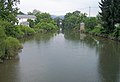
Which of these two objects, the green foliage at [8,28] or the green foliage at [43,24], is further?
the green foliage at [43,24]

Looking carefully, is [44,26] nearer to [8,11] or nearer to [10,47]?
[8,11]

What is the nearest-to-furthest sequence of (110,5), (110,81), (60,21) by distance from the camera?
1. (110,81)
2. (110,5)
3. (60,21)

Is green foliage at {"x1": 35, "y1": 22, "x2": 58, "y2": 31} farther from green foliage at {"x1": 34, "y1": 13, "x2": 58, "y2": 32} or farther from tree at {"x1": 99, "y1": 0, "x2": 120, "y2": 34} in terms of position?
tree at {"x1": 99, "y1": 0, "x2": 120, "y2": 34}

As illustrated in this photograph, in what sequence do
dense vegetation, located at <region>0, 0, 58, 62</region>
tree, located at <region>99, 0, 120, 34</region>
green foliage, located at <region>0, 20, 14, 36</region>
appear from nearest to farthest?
1. dense vegetation, located at <region>0, 0, 58, 62</region>
2. green foliage, located at <region>0, 20, 14, 36</region>
3. tree, located at <region>99, 0, 120, 34</region>

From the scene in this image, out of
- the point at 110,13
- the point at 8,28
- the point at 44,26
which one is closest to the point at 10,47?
the point at 8,28

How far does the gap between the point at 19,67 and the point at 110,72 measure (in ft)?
20.5

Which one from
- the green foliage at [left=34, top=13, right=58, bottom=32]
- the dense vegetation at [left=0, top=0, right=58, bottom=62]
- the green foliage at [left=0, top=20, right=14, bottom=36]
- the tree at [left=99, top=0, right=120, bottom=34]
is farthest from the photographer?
the green foliage at [left=34, top=13, right=58, bottom=32]

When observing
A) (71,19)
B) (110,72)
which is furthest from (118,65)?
(71,19)

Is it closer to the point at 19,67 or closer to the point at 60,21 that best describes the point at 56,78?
the point at 19,67

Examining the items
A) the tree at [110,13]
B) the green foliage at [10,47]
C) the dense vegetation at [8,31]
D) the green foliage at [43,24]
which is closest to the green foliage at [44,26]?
the green foliage at [43,24]

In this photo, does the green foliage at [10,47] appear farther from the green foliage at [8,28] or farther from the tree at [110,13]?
the tree at [110,13]

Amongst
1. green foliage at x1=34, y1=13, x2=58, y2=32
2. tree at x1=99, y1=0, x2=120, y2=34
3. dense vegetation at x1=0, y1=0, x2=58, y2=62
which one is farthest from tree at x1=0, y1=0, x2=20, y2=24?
green foliage at x1=34, y1=13, x2=58, y2=32

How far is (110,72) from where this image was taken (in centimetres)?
1681

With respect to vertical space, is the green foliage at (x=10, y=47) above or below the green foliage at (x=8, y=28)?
below
